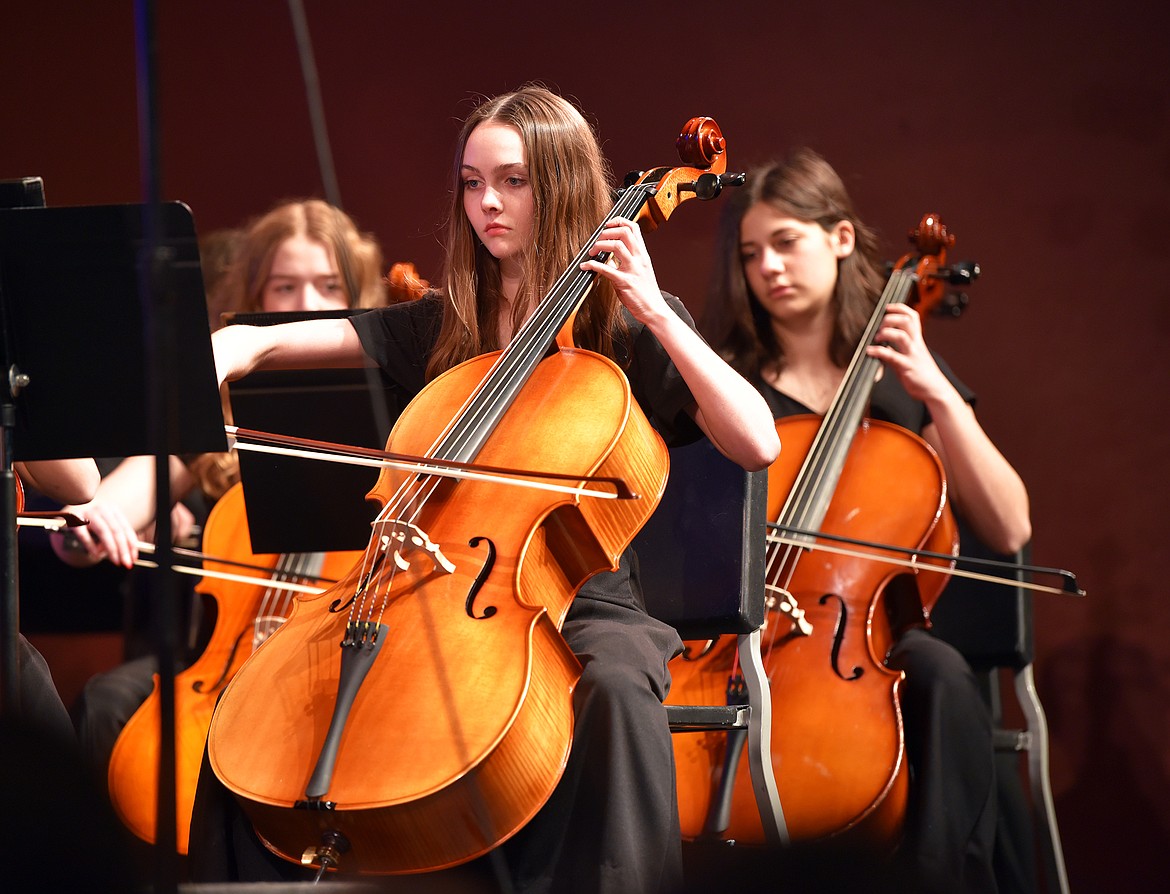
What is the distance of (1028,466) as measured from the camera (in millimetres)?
2605

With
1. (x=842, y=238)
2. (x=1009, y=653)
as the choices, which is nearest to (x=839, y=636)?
(x=1009, y=653)

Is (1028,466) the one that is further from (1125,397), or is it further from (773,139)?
(773,139)

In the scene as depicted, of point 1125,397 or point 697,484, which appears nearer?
point 697,484

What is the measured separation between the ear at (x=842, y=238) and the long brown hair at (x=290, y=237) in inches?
30.9

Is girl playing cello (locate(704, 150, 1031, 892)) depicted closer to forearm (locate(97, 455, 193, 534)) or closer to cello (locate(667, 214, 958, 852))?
cello (locate(667, 214, 958, 852))

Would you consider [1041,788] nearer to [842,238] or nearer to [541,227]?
[842,238]

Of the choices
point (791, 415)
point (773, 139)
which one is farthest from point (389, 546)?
point (773, 139)

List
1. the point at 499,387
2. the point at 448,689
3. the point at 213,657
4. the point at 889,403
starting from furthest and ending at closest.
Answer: the point at 889,403 → the point at 213,657 → the point at 499,387 → the point at 448,689

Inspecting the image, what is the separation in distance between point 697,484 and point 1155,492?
133 centimetres

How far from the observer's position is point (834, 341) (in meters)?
2.14

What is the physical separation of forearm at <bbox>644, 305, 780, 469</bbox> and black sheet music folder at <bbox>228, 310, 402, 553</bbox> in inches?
15.6

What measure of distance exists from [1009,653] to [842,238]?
71 cm

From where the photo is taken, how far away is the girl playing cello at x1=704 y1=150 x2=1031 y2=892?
1967 mm

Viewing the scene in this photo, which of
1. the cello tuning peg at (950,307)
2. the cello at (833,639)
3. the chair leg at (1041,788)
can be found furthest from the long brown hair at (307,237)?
the chair leg at (1041,788)
